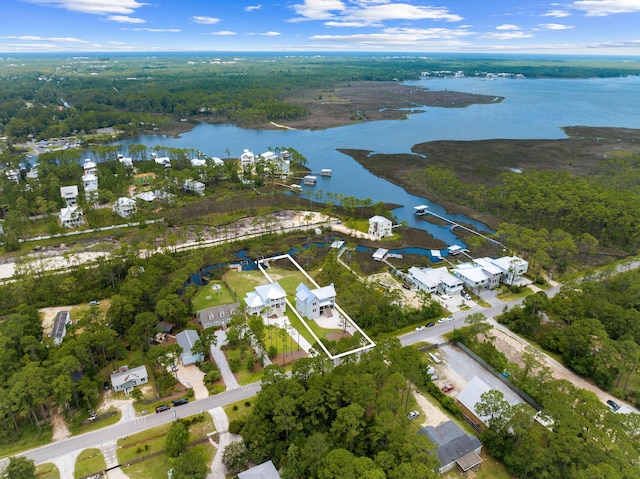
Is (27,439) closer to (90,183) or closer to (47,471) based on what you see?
(47,471)

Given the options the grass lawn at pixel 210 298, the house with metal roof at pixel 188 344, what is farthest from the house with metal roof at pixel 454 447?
the grass lawn at pixel 210 298

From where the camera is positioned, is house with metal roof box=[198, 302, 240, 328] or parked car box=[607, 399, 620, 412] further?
house with metal roof box=[198, 302, 240, 328]

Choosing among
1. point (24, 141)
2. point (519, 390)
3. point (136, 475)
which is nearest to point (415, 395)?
point (519, 390)

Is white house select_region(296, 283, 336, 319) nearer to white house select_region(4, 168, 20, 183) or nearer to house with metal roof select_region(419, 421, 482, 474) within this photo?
house with metal roof select_region(419, 421, 482, 474)

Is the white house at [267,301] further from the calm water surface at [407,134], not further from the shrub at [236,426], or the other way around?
the calm water surface at [407,134]

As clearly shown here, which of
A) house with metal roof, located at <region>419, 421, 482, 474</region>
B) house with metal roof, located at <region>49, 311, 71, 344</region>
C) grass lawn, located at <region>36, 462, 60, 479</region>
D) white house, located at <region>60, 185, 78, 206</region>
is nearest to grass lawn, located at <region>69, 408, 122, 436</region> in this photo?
grass lawn, located at <region>36, 462, 60, 479</region>

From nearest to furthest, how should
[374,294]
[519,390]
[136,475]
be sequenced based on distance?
[136,475] < [519,390] < [374,294]

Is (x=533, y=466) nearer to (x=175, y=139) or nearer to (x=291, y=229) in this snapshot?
(x=291, y=229)
